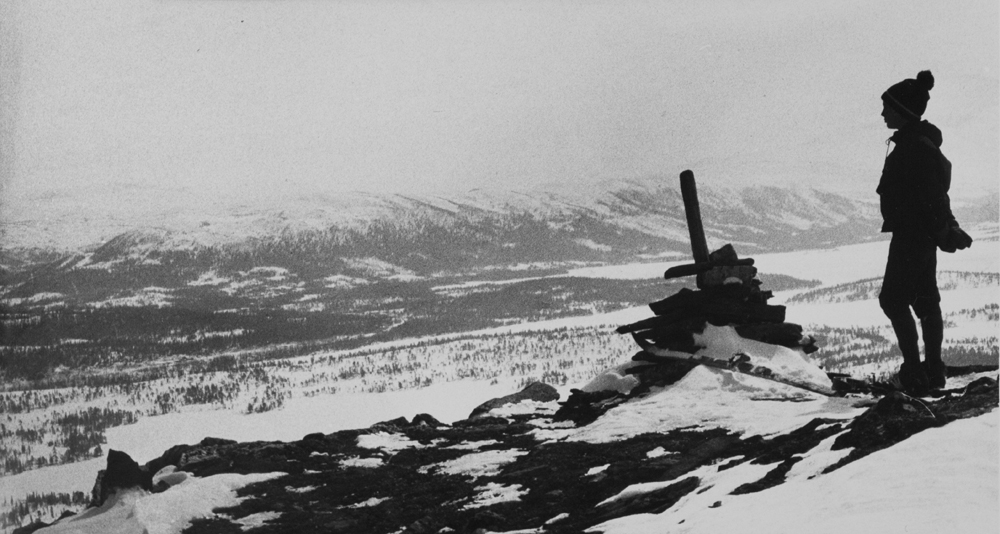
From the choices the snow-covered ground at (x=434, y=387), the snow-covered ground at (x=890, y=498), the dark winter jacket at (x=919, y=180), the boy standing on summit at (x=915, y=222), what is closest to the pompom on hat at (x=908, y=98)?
the boy standing on summit at (x=915, y=222)

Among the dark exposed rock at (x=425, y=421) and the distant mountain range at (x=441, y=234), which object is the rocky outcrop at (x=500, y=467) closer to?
the dark exposed rock at (x=425, y=421)

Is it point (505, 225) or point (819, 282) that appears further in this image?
point (505, 225)

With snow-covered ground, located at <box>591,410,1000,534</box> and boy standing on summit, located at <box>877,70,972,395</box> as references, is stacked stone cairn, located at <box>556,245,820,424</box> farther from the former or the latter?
snow-covered ground, located at <box>591,410,1000,534</box>

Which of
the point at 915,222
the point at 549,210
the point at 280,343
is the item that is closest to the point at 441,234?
the point at 549,210

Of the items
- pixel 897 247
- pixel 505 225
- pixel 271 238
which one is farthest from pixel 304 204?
pixel 897 247

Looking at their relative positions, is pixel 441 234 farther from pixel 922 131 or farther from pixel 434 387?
pixel 922 131

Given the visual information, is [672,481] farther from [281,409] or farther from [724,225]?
[724,225]
